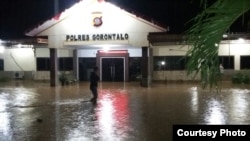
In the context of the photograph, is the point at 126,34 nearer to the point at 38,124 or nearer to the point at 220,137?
the point at 38,124

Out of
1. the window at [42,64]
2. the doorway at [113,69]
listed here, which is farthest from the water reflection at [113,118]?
the window at [42,64]

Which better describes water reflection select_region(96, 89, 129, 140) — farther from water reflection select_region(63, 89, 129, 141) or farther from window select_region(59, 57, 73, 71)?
window select_region(59, 57, 73, 71)

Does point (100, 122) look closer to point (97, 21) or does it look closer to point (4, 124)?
point (4, 124)

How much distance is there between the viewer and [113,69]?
35781mm

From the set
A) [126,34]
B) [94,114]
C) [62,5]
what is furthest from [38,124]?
[62,5]

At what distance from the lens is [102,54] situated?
35938 mm

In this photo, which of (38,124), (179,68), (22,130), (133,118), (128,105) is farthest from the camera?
(179,68)

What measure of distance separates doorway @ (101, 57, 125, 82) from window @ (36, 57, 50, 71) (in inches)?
206

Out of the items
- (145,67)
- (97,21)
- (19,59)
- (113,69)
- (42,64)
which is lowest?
(113,69)

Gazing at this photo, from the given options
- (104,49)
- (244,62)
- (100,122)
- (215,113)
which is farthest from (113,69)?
(100,122)

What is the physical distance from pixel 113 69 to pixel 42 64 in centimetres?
673

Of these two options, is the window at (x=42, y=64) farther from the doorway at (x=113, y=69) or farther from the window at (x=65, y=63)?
the doorway at (x=113, y=69)

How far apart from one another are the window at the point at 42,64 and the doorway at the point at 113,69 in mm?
5229

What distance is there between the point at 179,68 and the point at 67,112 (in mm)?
20132
